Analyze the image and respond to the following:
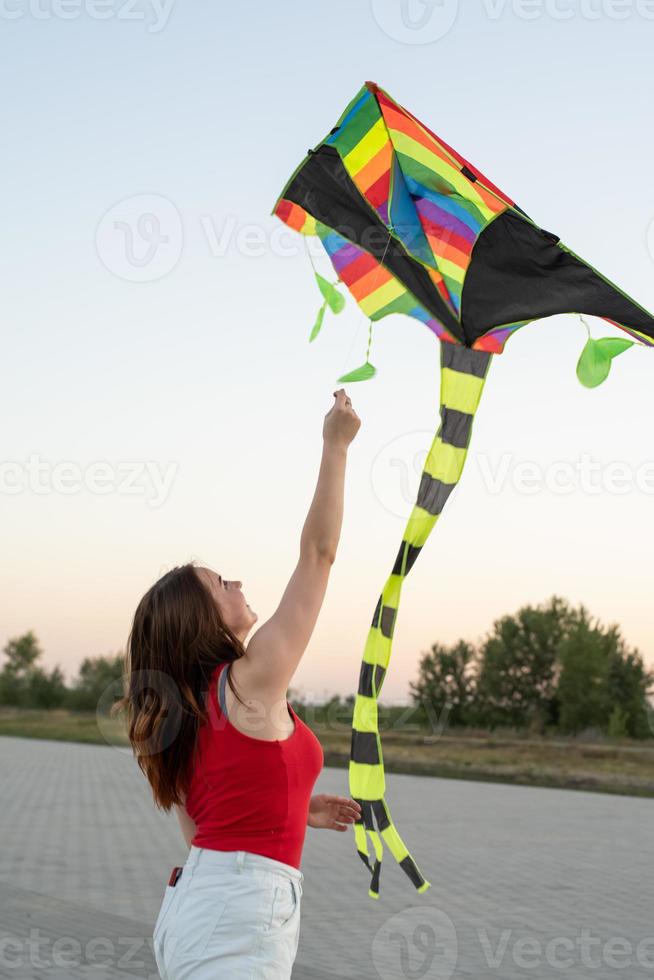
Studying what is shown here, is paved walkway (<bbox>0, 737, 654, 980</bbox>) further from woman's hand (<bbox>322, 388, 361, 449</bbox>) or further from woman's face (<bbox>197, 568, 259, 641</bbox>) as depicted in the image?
woman's hand (<bbox>322, 388, 361, 449</bbox>)

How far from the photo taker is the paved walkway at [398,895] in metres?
6.64

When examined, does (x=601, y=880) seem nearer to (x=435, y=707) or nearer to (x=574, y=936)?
(x=574, y=936)

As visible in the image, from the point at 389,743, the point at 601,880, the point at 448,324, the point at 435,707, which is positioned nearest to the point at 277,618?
the point at 448,324

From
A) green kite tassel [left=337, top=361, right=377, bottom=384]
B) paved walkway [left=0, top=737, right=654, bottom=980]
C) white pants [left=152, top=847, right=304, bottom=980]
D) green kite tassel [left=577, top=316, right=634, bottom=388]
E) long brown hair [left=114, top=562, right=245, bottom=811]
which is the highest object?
green kite tassel [left=577, top=316, right=634, bottom=388]

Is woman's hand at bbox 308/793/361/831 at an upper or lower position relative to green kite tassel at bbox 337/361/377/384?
lower

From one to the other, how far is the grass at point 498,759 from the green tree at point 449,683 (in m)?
25.9

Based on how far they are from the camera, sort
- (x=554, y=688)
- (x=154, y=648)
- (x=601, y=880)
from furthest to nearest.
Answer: (x=554, y=688)
(x=601, y=880)
(x=154, y=648)

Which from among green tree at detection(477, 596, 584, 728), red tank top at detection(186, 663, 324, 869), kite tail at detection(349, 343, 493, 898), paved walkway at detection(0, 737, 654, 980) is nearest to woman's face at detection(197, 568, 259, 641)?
red tank top at detection(186, 663, 324, 869)

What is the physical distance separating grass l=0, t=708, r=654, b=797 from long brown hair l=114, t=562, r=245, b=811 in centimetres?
1307

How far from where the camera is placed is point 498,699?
66375 millimetres

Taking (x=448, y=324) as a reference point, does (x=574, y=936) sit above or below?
below

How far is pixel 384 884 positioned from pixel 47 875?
2.81 meters

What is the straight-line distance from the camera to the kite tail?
2.51 meters

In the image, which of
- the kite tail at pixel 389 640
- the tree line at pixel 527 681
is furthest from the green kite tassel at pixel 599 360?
the tree line at pixel 527 681
